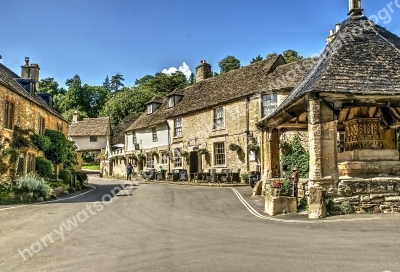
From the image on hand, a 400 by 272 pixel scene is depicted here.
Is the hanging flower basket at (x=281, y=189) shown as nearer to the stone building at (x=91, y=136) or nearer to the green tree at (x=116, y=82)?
the stone building at (x=91, y=136)

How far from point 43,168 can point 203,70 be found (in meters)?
17.8

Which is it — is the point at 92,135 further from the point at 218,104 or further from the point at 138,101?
the point at 218,104

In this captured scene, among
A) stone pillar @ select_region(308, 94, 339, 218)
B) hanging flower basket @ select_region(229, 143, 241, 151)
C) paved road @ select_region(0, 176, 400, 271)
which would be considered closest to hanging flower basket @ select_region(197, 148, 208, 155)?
hanging flower basket @ select_region(229, 143, 241, 151)

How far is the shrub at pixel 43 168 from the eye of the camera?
23.5 m

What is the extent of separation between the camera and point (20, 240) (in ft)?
28.0

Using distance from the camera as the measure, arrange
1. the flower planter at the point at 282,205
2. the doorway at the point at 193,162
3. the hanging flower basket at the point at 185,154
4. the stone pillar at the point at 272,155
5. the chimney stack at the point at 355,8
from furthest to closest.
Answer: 1. the doorway at the point at 193,162
2. the hanging flower basket at the point at 185,154
3. the stone pillar at the point at 272,155
4. the chimney stack at the point at 355,8
5. the flower planter at the point at 282,205

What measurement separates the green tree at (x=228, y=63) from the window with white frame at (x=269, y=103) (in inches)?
2209

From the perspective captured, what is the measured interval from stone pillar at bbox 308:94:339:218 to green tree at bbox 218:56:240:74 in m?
69.6

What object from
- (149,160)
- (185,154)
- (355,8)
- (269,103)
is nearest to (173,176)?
(185,154)

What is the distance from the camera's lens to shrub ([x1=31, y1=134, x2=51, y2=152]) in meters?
23.6

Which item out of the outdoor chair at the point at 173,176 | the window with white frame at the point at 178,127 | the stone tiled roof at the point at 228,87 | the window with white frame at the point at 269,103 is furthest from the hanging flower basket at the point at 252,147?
the window with white frame at the point at 178,127

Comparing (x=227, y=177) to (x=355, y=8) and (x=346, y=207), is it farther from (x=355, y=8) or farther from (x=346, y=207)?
(x=346, y=207)

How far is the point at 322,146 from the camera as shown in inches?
438

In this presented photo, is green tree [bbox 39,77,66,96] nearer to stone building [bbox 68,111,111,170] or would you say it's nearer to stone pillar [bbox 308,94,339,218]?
stone building [bbox 68,111,111,170]
